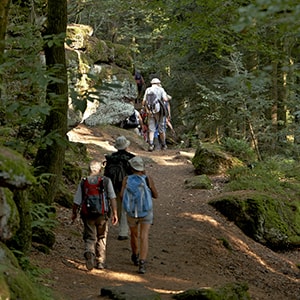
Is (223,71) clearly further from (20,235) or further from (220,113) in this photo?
(20,235)

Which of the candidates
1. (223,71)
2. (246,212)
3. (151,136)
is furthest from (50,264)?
(223,71)

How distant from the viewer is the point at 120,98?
2122 centimetres

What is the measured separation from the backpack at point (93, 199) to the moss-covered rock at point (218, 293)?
66.5 inches

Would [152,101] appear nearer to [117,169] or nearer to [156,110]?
[156,110]

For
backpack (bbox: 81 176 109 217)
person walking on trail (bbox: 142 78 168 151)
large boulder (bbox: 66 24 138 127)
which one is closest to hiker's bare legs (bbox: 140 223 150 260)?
backpack (bbox: 81 176 109 217)

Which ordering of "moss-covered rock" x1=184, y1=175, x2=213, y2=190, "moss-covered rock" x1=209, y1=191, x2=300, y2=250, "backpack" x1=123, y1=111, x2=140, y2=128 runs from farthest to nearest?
"backpack" x1=123, y1=111, x2=140, y2=128
"moss-covered rock" x1=184, y1=175, x2=213, y2=190
"moss-covered rock" x1=209, y1=191, x2=300, y2=250

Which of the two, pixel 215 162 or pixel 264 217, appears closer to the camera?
pixel 264 217

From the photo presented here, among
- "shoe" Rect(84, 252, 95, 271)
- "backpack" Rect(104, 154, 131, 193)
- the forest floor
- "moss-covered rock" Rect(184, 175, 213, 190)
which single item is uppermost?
"backpack" Rect(104, 154, 131, 193)

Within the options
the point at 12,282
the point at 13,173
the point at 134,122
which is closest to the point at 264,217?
the point at 12,282

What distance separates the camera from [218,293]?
6211 mm

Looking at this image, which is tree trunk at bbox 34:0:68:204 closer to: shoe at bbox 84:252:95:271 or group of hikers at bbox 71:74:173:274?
group of hikers at bbox 71:74:173:274

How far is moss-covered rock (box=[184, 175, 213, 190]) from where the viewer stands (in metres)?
13.3

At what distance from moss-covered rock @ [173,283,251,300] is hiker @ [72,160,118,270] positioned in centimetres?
165

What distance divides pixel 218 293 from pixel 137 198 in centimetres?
199
